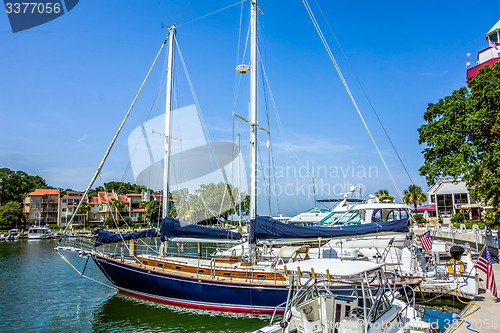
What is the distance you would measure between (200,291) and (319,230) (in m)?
6.20

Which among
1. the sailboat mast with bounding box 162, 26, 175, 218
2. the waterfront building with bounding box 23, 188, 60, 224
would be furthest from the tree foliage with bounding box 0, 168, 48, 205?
the sailboat mast with bounding box 162, 26, 175, 218

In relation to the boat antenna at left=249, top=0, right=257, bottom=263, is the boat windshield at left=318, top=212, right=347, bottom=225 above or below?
below

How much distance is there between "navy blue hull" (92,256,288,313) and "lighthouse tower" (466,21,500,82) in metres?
43.3

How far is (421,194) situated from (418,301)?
175ft

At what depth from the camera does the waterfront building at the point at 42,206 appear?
3250 inches

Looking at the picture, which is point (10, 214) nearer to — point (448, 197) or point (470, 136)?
point (470, 136)

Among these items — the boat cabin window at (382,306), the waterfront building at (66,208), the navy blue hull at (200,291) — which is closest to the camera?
the boat cabin window at (382,306)

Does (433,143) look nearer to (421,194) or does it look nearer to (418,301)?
(418,301)

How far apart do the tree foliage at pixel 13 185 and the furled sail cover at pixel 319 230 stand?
92732 mm

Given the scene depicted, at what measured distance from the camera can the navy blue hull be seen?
1443 centimetres

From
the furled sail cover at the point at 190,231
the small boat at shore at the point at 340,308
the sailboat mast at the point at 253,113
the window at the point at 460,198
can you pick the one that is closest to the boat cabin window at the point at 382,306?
the small boat at shore at the point at 340,308

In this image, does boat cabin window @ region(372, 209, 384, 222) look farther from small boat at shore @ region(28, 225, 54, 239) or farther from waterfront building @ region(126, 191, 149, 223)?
waterfront building @ region(126, 191, 149, 223)

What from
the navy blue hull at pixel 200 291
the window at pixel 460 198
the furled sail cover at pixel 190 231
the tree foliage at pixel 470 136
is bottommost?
the navy blue hull at pixel 200 291

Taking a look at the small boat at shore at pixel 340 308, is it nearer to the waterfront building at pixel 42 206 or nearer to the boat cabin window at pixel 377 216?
the boat cabin window at pixel 377 216
